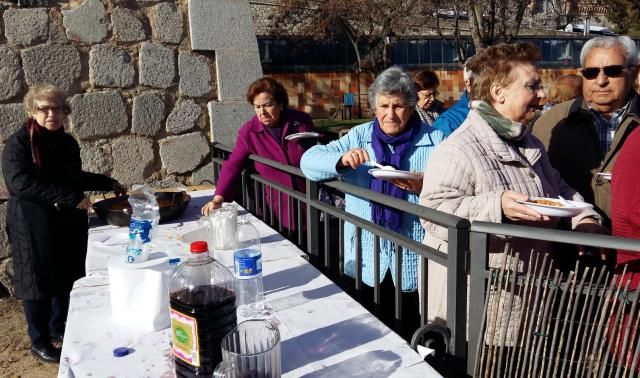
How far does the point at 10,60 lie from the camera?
4.37 m

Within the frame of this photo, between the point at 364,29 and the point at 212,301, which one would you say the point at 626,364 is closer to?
the point at 212,301

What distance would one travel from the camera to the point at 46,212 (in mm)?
3533

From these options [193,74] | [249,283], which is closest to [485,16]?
[193,74]

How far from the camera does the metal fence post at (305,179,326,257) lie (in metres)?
2.85

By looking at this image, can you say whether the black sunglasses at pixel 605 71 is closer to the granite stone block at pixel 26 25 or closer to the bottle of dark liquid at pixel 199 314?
the bottle of dark liquid at pixel 199 314

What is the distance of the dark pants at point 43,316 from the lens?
374 cm

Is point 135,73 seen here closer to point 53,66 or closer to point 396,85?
point 53,66

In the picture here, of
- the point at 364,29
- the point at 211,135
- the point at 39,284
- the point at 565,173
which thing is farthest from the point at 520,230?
the point at 364,29

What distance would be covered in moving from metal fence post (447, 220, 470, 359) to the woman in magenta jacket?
1727mm

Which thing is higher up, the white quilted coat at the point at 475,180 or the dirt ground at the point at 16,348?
the white quilted coat at the point at 475,180

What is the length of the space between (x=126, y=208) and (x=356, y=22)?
24.5 metres

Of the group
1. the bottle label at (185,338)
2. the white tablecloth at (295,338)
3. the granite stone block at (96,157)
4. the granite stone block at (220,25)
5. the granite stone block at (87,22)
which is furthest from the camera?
the granite stone block at (220,25)

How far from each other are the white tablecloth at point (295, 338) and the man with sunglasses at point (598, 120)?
1414 millimetres

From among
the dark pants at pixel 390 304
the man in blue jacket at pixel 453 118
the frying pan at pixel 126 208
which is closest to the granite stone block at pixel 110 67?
the frying pan at pixel 126 208
